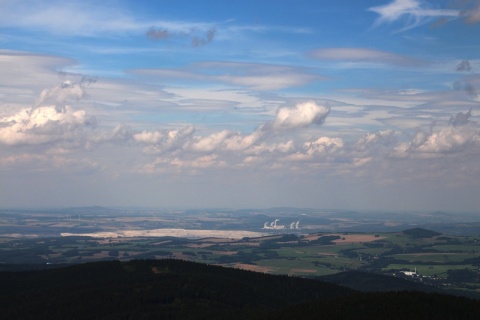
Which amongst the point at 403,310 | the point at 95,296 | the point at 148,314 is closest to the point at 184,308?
the point at 148,314

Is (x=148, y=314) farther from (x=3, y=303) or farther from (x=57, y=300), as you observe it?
(x=3, y=303)

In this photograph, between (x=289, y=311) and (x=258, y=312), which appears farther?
(x=258, y=312)

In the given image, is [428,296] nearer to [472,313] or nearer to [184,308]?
[472,313]

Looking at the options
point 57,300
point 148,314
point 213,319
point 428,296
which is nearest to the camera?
point 428,296

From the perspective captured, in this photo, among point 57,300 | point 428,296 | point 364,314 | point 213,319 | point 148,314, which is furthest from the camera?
point 57,300

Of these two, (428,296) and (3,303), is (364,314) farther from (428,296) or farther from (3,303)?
(3,303)

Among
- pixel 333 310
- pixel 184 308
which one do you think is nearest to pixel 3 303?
pixel 184 308

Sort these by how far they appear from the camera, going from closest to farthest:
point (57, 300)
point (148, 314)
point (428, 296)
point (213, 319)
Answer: point (428, 296)
point (213, 319)
point (148, 314)
point (57, 300)

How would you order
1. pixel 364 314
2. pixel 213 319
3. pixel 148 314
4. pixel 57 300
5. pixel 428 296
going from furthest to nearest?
pixel 57 300 < pixel 148 314 < pixel 213 319 < pixel 428 296 < pixel 364 314

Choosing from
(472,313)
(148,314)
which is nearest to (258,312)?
(148,314)
